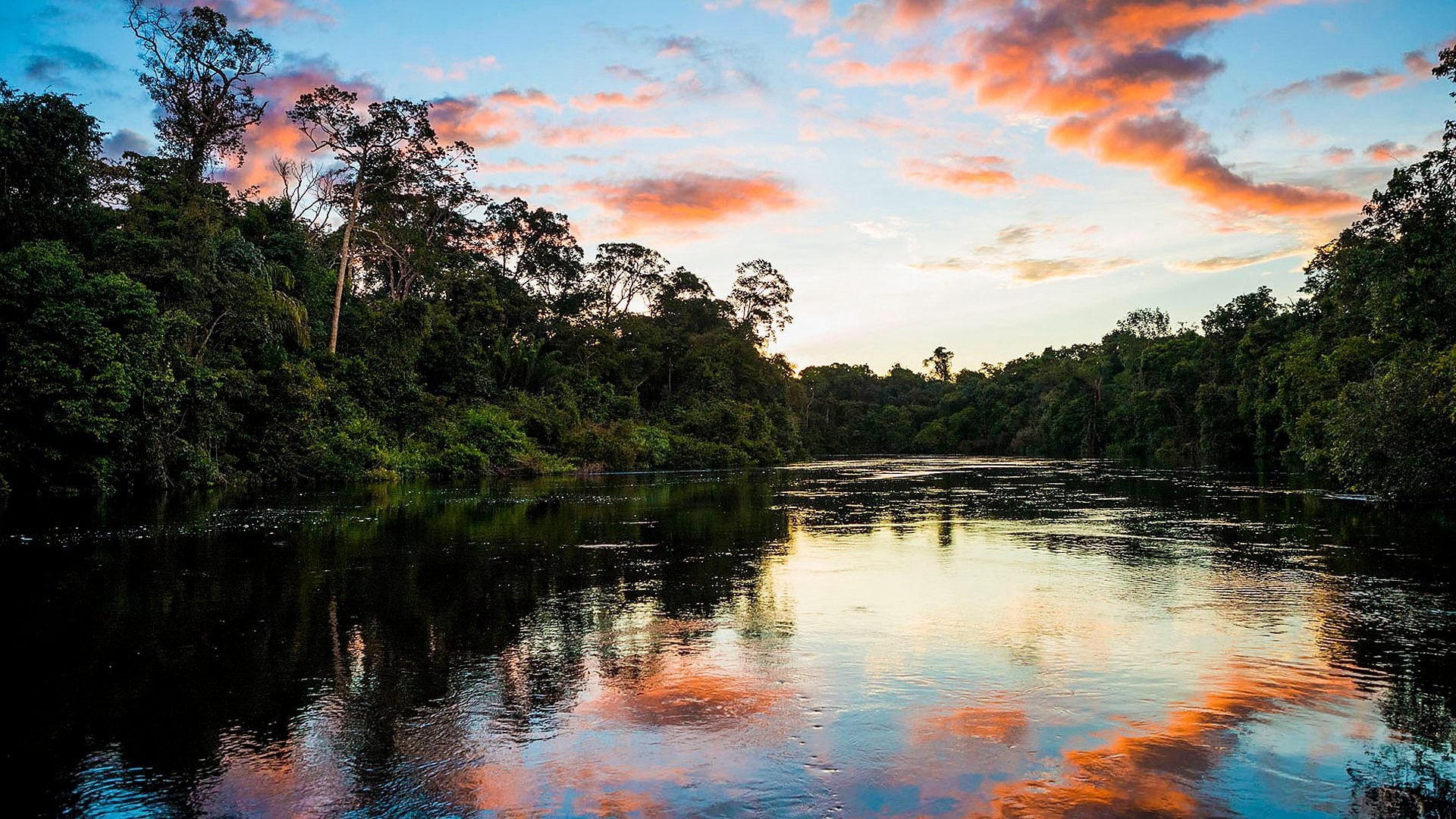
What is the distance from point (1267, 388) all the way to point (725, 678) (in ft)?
175

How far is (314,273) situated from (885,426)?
287ft

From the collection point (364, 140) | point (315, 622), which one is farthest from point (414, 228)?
point (315, 622)

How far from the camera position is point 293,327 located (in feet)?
111

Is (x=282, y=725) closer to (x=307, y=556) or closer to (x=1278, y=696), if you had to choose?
(x=1278, y=696)

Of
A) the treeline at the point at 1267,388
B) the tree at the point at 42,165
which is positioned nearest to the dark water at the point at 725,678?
the treeline at the point at 1267,388

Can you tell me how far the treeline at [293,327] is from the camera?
22.2m

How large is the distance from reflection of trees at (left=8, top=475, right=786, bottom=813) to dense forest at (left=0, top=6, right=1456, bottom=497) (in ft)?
29.9

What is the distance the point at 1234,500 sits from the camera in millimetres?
23078

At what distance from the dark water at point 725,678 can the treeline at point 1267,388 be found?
28.5 feet

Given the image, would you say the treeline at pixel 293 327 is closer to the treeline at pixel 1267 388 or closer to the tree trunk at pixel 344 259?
the tree trunk at pixel 344 259

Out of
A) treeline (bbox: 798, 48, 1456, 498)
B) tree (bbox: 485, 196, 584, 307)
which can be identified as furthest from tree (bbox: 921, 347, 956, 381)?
tree (bbox: 485, 196, 584, 307)

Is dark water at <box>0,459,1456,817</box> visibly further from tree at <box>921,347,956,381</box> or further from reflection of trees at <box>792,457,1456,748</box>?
tree at <box>921,347,956,381</box>

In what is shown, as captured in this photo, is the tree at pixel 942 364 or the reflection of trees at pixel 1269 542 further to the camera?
the tree at pixel 942 364

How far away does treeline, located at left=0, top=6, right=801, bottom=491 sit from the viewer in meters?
22.2
